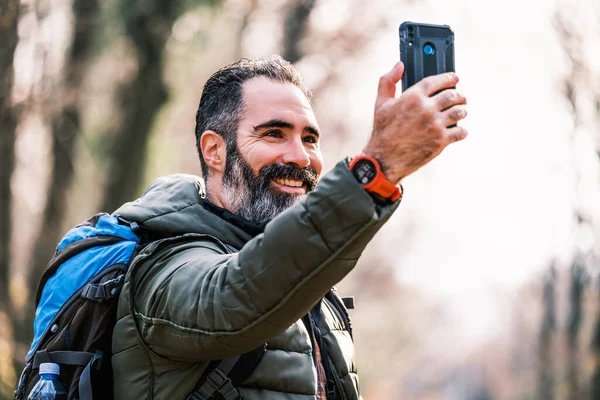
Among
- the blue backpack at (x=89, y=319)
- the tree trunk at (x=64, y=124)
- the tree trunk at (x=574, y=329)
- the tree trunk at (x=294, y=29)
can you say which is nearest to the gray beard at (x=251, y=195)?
the blue backpack at (x=89, y=319)

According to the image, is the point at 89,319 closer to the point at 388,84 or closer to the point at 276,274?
the point at 276,274

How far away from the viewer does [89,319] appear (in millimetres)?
2855

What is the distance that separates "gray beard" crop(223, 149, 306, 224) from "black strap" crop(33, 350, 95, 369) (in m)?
0.85

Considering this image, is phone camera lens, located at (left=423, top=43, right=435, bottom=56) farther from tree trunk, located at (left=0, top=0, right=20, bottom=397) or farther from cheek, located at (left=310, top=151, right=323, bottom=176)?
tree trunk, located at (left=0, top=0, right=20, bottom=397)

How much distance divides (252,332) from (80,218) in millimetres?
9969

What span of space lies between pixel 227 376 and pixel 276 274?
0.64 m

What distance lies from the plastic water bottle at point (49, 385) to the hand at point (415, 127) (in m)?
1.40

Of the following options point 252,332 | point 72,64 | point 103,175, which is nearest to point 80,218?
point 103,175

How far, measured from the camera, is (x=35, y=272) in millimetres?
10773

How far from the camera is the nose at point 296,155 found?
3223 millimetres

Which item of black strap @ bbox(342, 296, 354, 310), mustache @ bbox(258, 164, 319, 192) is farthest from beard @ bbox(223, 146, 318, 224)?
black strap @ bbox(342, 296, 354, 310)

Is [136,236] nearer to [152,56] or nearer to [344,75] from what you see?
[152,56]

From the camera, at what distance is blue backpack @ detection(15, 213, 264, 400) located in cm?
267

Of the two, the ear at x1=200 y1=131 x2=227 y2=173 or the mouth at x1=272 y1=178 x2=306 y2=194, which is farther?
the ear at x1=200 y1=131 x2=227 y2=173
